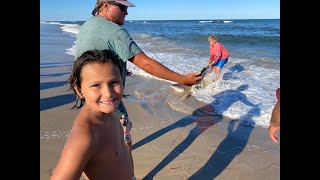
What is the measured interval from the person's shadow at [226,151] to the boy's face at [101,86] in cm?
207

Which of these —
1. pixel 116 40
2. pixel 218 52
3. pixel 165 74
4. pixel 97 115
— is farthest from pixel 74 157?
pixel 218 52

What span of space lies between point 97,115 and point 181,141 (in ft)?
9.30

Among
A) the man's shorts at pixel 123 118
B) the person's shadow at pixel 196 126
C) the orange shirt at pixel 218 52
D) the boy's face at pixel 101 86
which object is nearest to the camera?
the boy's face at pixel 101 86

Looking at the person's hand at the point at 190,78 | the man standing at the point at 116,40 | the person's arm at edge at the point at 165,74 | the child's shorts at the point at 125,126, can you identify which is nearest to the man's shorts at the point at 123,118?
the child's shorts at the point at 125,126

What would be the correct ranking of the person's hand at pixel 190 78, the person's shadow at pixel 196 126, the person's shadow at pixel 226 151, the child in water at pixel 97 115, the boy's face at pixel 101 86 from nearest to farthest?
the child in water at pixel 97 115 → the boy's face at pixel 101 86 → the person's hand at pixel 190 78 → the person's shadow at pixel 226 151 → the person's shadow at pixel 196 126

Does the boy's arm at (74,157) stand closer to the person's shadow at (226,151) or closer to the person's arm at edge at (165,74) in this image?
the person's arm at edge at (165,74)

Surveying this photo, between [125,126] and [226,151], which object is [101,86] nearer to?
[125,126]

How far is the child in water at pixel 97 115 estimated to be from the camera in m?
1.54

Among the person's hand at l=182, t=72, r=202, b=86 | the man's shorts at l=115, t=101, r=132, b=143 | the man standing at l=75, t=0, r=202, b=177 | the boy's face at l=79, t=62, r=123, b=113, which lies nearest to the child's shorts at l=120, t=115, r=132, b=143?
the man's shorts at l=115, t=101, r=132, b=143
